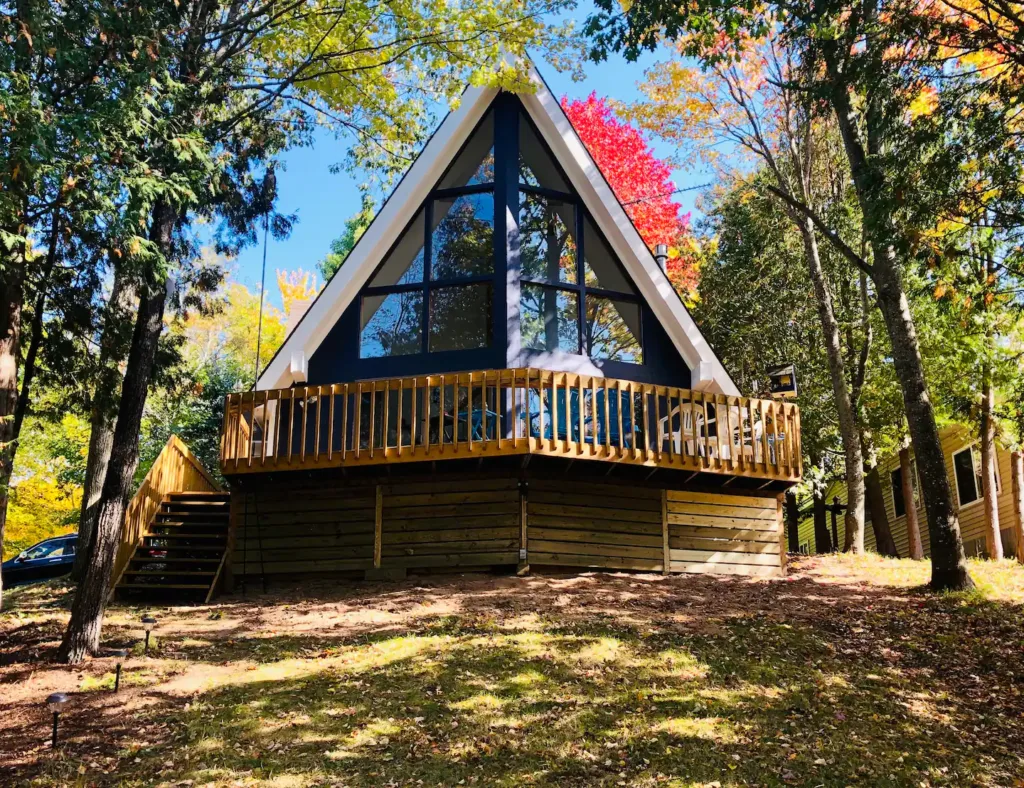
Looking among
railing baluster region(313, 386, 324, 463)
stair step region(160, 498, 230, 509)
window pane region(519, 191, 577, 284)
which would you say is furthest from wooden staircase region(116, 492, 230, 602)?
window pane region(519, 191, 577, 284)

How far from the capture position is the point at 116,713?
6574mm

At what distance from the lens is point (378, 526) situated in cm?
1145

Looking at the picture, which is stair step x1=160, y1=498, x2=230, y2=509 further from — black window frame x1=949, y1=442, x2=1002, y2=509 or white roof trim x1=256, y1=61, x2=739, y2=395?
black window frame x1=949, y1=442, x2=1002, y2=509

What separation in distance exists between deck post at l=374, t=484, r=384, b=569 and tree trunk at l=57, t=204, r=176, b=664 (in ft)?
12.2

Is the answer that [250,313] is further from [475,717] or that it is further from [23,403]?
[475,717]

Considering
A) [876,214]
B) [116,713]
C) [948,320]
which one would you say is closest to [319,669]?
[116,713]

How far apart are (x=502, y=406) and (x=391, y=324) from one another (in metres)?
2.51

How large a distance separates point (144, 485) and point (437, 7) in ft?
25.9

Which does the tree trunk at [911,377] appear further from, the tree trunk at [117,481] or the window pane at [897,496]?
the window pane at [897,496]

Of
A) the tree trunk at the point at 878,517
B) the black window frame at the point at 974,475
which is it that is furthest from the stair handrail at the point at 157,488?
the black window frame at the point at 974,475

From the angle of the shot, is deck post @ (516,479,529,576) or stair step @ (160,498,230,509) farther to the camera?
stair step @ (160,498,230,509)

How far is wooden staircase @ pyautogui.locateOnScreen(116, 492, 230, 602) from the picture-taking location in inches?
434

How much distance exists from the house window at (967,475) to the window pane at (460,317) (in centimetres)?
1325

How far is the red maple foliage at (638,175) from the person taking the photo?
22266 mm
